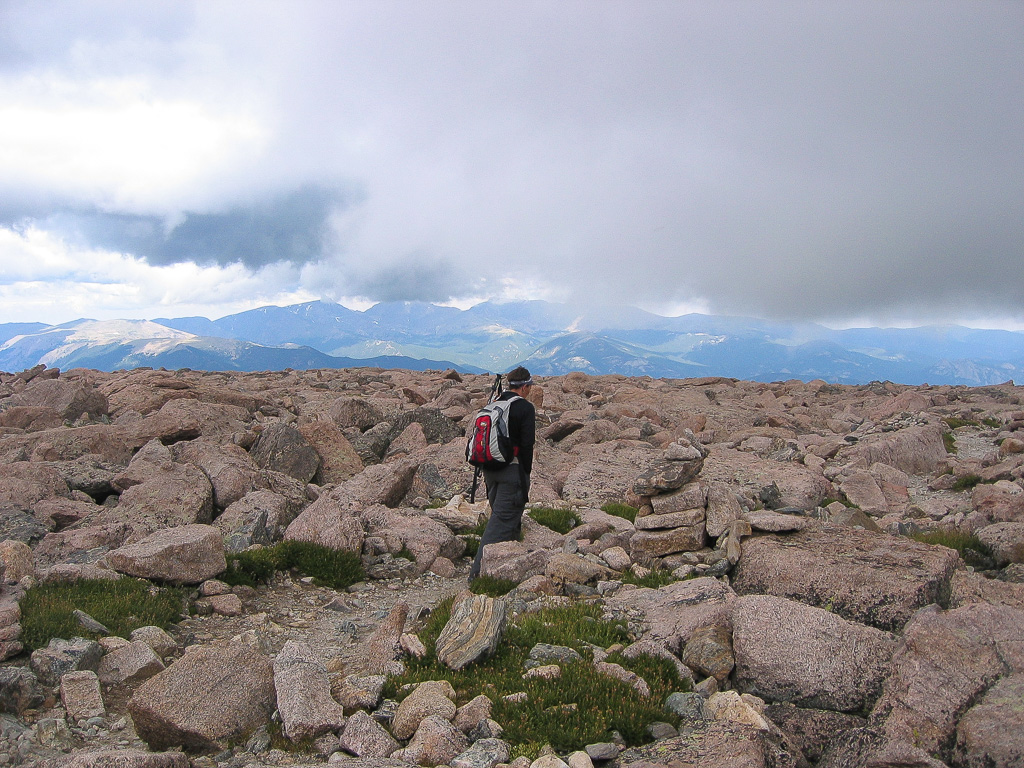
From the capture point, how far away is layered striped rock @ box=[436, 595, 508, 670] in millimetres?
7641

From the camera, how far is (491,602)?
8484 millimetres

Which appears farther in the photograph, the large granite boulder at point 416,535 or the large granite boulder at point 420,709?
the large granite boulder at point 416,535

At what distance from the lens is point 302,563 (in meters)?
12.3

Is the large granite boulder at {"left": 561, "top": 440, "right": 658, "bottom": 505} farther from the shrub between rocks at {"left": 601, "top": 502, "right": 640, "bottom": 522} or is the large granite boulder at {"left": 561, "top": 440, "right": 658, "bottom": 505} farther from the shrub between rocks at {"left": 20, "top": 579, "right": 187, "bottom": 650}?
the shrub between rocks at {"left": 20, "top": 579, "right": 187, "bottom": 650}

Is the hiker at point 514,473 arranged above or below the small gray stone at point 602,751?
above

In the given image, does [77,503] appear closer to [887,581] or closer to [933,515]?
[887,581]

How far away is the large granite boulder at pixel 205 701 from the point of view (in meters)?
6.52

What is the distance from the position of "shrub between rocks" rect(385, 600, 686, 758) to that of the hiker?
3037 millimetres

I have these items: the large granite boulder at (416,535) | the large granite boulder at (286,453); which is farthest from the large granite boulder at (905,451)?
the large granite boulder at (286,453)

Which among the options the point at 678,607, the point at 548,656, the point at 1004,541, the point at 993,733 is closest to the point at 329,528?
the point at 548,656

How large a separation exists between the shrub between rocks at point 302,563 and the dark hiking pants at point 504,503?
2.48 m

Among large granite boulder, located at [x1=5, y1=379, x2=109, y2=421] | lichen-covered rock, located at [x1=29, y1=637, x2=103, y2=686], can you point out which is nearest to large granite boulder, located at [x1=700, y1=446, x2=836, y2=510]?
lichen-covered rock, located at [x1=29, y1=637, x2=103, y2=686]

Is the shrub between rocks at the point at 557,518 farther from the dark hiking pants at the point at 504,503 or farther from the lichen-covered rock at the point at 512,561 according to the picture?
the lichen-covered rock at the point at 512,561

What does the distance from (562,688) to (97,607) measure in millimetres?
6680
